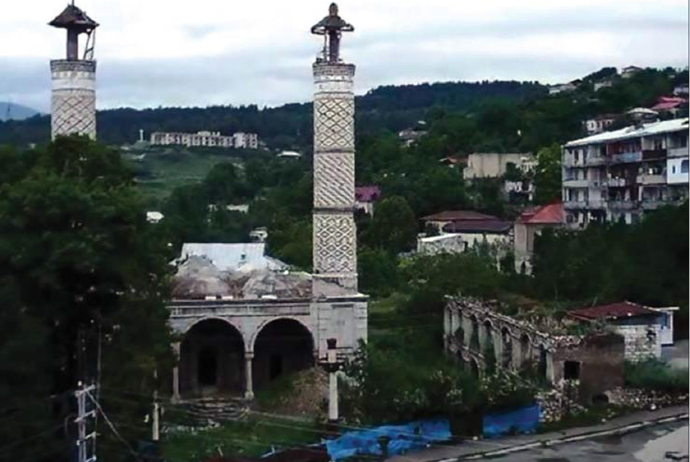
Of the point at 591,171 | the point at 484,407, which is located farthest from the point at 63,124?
the point at 591,171

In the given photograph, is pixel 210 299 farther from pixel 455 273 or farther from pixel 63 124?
pixel 455 273

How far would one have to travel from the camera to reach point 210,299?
17812 millimetres

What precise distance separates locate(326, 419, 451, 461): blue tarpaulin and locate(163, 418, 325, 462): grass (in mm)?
563

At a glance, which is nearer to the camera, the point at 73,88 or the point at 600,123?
the point at 73,88

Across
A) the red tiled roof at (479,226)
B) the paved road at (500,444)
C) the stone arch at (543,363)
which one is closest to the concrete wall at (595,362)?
the stone arch at (543,363)

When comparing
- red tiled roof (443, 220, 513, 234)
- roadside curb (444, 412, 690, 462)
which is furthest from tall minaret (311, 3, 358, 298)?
red tiled roof (443, 220, 513, 234)

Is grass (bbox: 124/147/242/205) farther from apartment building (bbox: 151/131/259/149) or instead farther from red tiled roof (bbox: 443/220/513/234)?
red tiled roof (bbox: 443/220/513/234)

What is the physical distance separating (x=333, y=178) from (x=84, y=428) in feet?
27.4

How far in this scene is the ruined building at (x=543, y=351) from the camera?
15.1 metres

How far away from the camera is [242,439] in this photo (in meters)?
14.8

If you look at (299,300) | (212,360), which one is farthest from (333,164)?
(212,360)

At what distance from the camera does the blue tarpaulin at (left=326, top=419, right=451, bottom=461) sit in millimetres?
14320

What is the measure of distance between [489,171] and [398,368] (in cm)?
2963

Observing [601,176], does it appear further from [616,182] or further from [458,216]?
[458,216]
